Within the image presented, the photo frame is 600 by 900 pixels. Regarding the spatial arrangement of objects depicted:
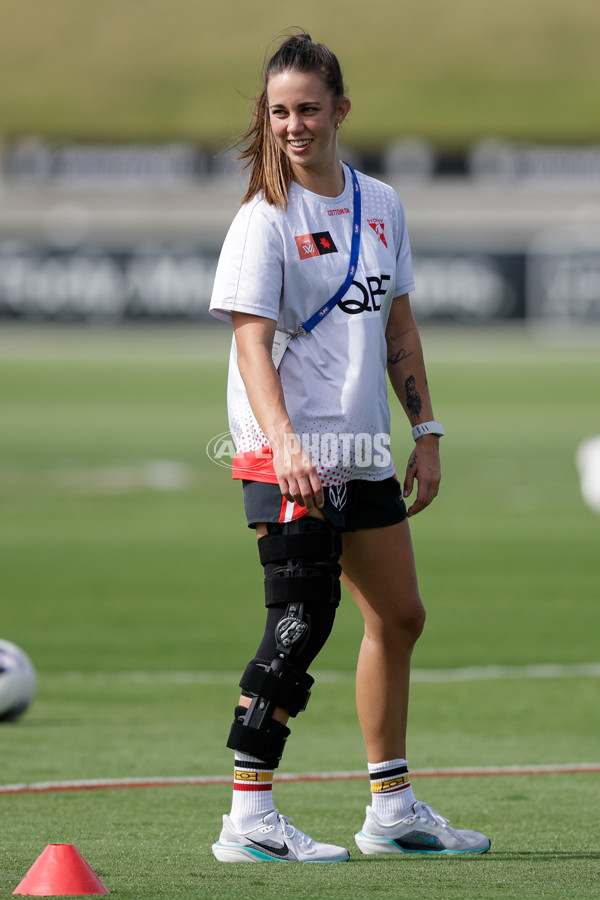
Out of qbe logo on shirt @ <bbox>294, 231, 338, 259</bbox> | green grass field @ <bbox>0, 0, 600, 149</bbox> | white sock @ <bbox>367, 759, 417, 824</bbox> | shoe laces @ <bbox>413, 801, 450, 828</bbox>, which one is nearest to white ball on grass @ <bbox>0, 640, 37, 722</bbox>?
white sock @ <bbox>367, 759, 417, 824</bbox>

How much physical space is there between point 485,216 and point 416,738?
47.8 m

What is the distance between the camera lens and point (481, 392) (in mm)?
32250

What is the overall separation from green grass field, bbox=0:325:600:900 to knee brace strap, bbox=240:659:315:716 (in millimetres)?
440

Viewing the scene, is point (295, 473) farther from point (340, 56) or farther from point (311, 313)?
point (340, 56)

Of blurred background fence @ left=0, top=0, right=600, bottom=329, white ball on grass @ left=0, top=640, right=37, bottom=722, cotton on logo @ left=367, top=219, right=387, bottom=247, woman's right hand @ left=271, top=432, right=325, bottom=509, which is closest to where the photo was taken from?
woman's right hand @ left=271, top=432, right=325, bottom=509

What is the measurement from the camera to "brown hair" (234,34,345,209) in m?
4.58

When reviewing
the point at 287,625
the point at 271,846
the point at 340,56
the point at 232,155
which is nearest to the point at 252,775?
the point at 271,846

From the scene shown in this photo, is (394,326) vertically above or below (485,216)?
below

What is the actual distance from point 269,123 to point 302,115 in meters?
0.15

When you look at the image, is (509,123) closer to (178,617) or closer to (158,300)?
(158,300)

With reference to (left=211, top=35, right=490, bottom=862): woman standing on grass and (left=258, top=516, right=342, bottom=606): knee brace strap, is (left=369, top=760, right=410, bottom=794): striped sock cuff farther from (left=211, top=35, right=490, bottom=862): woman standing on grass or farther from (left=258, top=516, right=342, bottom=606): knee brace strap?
(left=258, top=516, right=342, bottom=606): knee brace strap

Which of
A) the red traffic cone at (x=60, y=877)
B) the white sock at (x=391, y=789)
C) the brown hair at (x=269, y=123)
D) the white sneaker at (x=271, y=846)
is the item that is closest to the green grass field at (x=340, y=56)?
the brown hair at (x=269, y=123)

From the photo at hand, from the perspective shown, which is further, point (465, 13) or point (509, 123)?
point (465, 13)

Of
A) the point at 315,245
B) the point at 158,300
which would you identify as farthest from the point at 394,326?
the point at 158,300
